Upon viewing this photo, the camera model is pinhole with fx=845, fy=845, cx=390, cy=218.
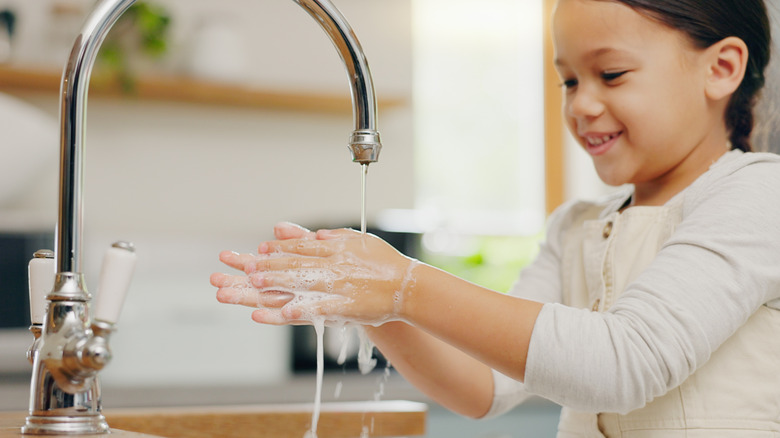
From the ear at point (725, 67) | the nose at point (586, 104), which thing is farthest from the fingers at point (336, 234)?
the ear at point (725, 67)

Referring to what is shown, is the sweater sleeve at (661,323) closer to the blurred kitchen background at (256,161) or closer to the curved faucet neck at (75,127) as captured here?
the curved faucet neck at (75,127)

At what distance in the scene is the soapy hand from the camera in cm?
81

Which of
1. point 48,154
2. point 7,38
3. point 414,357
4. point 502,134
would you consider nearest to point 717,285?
point 414,357

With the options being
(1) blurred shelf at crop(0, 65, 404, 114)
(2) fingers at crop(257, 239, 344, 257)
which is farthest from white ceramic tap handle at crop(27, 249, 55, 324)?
(1) blurred shelf at crop(0, 65, 404, 114)

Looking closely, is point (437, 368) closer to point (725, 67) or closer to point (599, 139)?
point (599, 139)

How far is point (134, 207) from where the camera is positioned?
261 centimetres

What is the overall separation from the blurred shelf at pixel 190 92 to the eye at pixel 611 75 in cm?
176

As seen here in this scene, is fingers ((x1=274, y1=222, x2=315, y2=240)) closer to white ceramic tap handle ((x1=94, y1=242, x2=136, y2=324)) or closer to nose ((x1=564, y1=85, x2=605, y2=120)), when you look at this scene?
white ceramic tap handle ((x1=94, y1=242, x2=136, y2=324))

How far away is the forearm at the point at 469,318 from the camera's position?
813 mm

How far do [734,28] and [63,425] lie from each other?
913 mm

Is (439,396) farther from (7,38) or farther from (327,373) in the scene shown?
(7,38)

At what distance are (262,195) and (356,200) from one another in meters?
0.32

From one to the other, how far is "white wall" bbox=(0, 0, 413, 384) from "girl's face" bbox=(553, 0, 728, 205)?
1.42m

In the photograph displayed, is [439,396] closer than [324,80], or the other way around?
[439,396]
